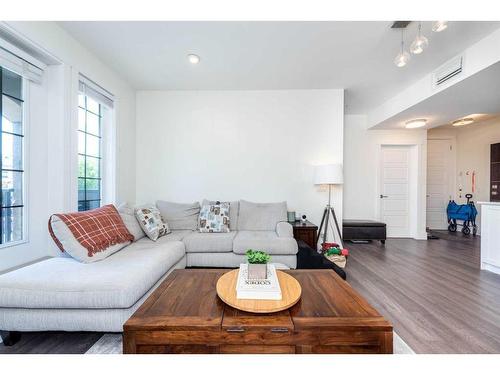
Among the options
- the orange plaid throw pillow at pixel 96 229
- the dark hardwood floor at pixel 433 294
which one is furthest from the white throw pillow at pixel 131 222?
the dark hardwood floor at pixel 433 294

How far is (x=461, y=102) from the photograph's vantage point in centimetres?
300

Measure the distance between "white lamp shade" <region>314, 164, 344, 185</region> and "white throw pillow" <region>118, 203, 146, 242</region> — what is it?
2.50 metres

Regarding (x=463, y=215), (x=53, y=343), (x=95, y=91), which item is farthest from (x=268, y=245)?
(x=463, y=215)

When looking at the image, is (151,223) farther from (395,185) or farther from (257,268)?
(395,185)

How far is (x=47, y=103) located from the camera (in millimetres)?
2127

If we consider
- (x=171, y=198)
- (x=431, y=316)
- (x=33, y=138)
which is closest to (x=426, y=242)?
(x=431, y=316)

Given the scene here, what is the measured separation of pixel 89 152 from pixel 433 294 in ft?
13.4

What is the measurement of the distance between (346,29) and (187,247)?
2789 mm

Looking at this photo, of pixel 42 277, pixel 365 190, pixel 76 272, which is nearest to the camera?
pixel 42 277

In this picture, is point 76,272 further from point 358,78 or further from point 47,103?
point 358,78

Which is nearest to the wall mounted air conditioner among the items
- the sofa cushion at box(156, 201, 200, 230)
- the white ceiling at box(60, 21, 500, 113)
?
the white ceiling at box(60, 21, 500, 113)

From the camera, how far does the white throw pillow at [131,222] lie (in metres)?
Result: 2.42

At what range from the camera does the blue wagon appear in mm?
4852
